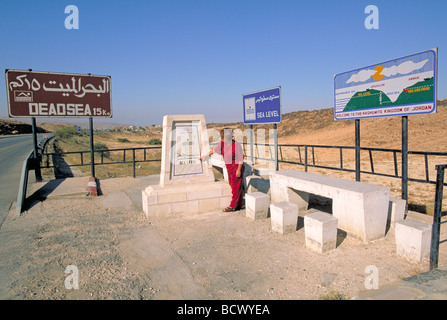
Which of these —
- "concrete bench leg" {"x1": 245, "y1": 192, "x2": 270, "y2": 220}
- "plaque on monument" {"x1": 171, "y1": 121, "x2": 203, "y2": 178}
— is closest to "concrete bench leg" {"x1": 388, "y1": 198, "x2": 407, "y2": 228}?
"concrete bench leg" {"x1": 245, "y1": 192, "x2": 270, "y2": 220}

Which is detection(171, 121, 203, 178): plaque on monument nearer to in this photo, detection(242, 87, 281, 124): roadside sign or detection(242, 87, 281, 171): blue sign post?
detection(242, 87, 281, 171): blue sign post

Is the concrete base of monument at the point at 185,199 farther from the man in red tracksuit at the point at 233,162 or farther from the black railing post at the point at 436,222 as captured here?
the black railing post at the point at 436,222

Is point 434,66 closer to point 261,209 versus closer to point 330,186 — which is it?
point 330,186

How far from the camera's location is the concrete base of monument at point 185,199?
19.7 ft

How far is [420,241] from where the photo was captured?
3686 millimetres

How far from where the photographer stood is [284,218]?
4.89 m

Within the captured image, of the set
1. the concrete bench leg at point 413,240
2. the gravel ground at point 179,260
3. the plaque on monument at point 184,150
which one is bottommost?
the gravel ground at point 179,260

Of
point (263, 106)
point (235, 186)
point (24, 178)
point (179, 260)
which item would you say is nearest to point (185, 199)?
point (235, 186)

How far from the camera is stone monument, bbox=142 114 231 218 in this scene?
6.10 meters

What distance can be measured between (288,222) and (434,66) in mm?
3440

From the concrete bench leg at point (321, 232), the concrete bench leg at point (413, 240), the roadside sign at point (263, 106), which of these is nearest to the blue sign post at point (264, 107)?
the roadside sign at point (263, 106)

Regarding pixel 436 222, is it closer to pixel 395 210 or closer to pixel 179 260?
pixel 395 210

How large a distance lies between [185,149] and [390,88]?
4.23m
